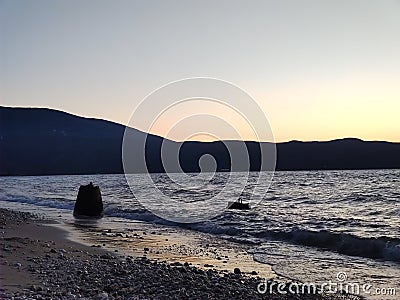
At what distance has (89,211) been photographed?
2923 cm

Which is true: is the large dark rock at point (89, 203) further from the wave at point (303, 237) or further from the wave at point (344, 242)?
the wave at point (344, 242)

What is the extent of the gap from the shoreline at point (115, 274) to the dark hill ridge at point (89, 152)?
3887 inches

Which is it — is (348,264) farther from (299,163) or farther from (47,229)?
(299,163)

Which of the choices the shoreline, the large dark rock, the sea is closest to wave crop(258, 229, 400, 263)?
the sea

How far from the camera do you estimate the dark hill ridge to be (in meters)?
123

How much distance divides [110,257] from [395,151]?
12241 centimetres

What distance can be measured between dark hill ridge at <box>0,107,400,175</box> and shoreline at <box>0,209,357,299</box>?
98726mm

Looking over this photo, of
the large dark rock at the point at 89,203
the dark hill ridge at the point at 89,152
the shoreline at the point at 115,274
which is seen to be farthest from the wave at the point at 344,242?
the dark hill ridge at the point at 89,152

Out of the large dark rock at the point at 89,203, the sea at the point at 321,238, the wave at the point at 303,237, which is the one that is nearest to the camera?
the sea at the point at 321,238

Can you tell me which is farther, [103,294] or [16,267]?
[16,267]

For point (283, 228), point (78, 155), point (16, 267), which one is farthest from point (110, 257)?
point (78, 155)

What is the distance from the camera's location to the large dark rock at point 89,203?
2867 centimetres

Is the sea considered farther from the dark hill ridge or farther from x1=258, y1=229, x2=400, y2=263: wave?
the dark hill ridge

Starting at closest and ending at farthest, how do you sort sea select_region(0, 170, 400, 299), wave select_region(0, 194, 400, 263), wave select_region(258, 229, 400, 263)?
sea select_region(0, 170, 400, 299) < wave select_region(258, 229, 400, 263) < wave select_region(0, 194, 400, 263)
